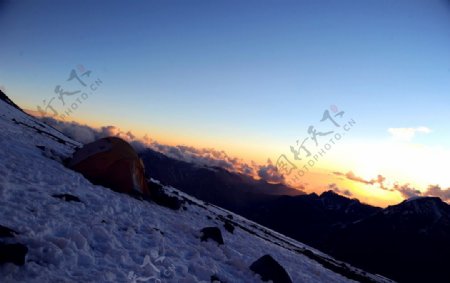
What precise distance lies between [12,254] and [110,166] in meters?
16.0

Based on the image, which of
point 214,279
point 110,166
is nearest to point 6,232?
point 214,279

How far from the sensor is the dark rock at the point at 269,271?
14575 mm

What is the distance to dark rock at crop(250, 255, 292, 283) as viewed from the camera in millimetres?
14575

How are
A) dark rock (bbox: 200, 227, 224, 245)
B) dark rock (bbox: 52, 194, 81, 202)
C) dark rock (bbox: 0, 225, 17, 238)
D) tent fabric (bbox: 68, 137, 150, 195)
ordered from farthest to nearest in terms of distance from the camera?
1. tent fabric (bbox: 68, 137, 150, 195)
2. dark rock (bbox: 200, 227, 224, 245)
3. dark rock (bbox: 52, 194, 81, 202)
4. dark rock (bbox: 0, 225, 17, 238)

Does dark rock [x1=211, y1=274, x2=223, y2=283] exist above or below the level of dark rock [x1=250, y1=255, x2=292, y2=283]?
below

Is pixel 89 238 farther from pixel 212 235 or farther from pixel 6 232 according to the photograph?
pixel 212 235

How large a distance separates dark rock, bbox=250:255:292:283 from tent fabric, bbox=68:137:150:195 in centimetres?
1106

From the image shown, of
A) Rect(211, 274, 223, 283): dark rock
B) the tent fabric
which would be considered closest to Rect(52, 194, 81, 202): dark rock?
Rect(211, 274, 223, 283): dark rock

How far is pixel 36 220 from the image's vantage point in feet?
34.2

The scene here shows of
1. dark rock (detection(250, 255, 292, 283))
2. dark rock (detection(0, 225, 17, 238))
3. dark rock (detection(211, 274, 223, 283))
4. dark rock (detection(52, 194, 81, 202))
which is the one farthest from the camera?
dark rock (detection(250, 255, 292, 283))

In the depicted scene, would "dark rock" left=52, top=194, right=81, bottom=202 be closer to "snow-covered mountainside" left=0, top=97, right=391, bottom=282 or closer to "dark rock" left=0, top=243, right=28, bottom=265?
"snow-covered mountainside" left=0, top=97, right=391, bottom=282

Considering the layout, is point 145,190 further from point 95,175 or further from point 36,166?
point 36,166

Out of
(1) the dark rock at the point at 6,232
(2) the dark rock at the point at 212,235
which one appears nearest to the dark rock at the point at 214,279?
(2) the dark rock at the point at 212,235

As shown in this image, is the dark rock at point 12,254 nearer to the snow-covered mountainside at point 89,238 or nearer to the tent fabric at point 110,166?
the snow-covered mountainside at point 89,238
